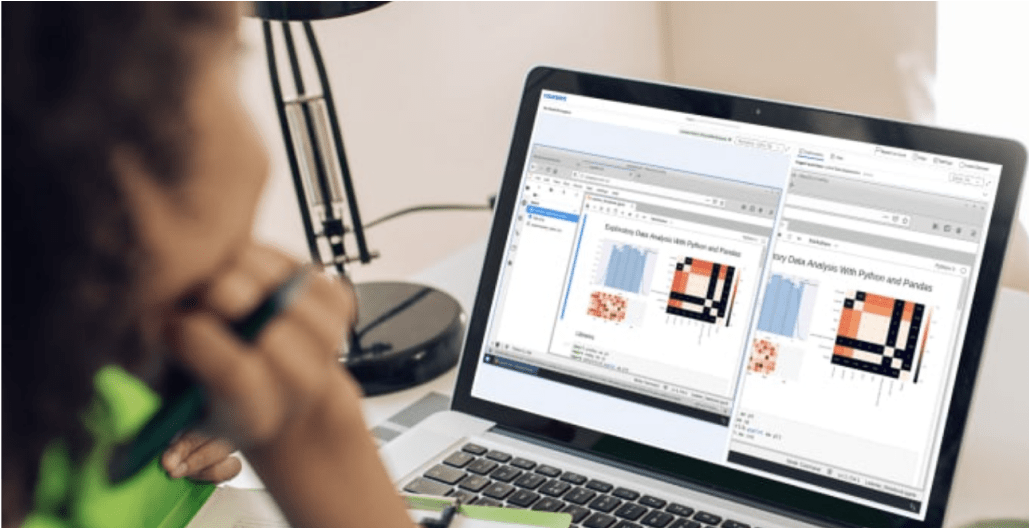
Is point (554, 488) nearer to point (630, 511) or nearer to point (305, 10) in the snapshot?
point (630, 511)

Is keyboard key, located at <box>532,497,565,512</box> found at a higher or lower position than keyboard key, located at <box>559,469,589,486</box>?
lower

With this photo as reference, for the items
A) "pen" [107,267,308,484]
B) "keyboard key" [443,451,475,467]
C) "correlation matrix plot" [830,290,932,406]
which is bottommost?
"keyboard key" [443,451,475,467]

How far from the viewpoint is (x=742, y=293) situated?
792 mm

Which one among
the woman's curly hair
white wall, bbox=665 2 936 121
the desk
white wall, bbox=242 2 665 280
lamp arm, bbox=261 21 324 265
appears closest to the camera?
the woman's curly hair

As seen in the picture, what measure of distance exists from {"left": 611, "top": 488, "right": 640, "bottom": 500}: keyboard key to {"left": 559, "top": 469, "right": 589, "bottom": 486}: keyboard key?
0.08 ft

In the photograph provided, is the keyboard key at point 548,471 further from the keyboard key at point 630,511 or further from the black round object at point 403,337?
the black round object at point 403,337

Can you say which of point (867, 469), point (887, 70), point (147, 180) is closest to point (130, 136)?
point (147, 180)

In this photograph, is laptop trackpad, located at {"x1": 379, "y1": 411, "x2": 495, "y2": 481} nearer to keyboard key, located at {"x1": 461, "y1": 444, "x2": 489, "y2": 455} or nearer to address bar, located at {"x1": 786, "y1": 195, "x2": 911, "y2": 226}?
keyboard key, located at {"x1": 461, "y1": 444, "x2": 489, "y2": 455}

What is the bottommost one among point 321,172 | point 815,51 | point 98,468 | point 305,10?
point 98,468

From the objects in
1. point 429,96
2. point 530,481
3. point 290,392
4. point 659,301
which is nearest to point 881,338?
point 659,301

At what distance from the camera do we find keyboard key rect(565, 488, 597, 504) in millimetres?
799

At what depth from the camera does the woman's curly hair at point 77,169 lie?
19 centimetres

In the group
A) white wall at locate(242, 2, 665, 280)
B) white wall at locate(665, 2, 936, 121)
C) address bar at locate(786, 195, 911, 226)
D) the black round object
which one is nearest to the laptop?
address bar at locate(786, 195, 911, 226)

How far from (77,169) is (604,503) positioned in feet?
2.09
